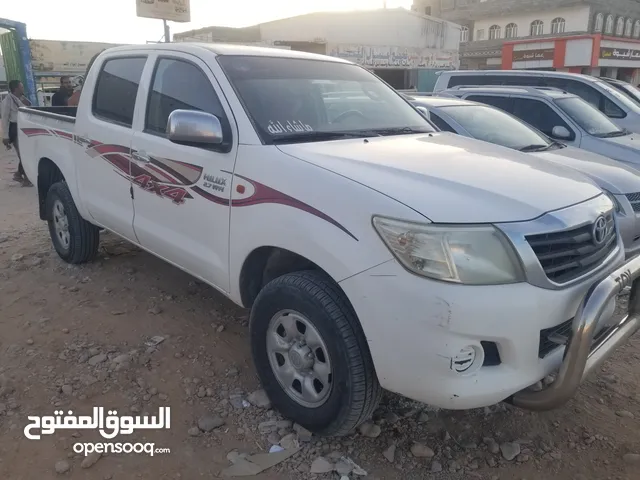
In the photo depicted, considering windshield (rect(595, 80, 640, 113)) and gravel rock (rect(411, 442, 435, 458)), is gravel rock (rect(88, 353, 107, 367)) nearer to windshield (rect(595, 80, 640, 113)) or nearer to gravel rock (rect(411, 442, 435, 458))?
gravel rock (rect(411, 442, 435, 458))

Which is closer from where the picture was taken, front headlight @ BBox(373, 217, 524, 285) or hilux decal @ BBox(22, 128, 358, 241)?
front headlight @ BBox(373, 217, 524, 285)

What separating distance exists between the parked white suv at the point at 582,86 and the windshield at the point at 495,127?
3.67 m

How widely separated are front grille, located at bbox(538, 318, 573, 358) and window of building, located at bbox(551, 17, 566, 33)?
47674 mm

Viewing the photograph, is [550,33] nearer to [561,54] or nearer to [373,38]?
[561,54]

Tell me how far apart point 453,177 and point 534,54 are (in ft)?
108

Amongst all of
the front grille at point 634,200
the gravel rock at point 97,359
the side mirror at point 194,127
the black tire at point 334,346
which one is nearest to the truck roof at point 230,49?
the side mirror at point 194,127

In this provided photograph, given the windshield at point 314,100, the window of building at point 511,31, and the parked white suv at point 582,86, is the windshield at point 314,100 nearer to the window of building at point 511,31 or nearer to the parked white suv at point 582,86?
the parked white suv at point 582,86

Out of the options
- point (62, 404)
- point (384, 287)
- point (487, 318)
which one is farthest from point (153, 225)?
point (487, 318)

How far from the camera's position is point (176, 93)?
139 inches

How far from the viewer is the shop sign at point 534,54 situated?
3142 centimetres

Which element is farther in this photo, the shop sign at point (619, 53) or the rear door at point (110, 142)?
the shop sign at point (619, 53)

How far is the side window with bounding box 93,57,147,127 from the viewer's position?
3908mm

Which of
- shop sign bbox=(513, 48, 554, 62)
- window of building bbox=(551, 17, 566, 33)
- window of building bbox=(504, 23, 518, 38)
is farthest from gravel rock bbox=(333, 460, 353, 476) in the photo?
window of building bbox=(504, 23, 518, 38)

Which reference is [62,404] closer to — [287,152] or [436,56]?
[287,152]
